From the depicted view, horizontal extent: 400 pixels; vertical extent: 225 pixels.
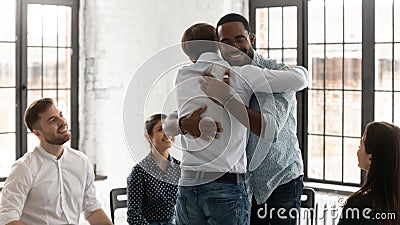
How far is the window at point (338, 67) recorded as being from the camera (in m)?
4.91

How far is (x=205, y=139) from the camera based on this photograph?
258 centimetres

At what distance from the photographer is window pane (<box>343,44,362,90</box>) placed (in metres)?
5.05

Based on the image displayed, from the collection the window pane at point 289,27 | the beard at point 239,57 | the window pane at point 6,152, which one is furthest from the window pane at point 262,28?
the beard at point 239,57

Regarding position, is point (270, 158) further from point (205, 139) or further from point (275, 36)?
point (275, 36)

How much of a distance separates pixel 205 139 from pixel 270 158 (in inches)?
17.5

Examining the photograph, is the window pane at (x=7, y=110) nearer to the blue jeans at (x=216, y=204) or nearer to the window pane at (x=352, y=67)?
the window pane at (x=352, y=67)

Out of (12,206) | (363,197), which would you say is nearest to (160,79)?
(12,206)

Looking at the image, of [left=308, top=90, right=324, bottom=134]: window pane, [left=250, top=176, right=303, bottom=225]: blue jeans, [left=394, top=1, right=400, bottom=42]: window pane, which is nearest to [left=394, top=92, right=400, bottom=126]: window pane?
[left=394, top=1, right=400, bottom=42]: window pane

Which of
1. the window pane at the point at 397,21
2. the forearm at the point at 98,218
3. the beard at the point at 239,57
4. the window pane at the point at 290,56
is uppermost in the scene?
the window pane at the point at 397,21

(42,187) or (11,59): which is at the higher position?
(11,59)

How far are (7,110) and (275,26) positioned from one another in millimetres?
2195

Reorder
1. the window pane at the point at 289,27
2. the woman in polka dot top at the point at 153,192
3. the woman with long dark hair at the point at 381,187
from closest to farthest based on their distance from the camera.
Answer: the woman with long dark hair at the point at 381,187 → the woman in polka dot top at the point at 153,192 → the window pane at the point at 289,27

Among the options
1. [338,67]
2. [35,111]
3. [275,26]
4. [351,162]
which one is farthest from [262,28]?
[35,111]

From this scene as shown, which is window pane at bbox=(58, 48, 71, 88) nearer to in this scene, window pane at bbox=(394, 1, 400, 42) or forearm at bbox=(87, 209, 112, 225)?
forearm at bbox=(87, 209, 112, 225)
